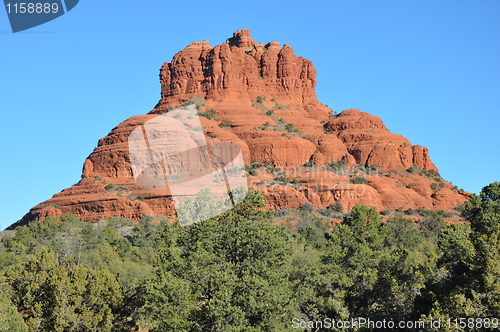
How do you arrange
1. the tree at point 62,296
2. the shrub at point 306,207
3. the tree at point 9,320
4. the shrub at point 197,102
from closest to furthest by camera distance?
1. the tree at point 9,320
2. the tree at point 62,296
3. the shrub at point 306,207
4. the shrub at point 197,102

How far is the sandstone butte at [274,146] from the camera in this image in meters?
107

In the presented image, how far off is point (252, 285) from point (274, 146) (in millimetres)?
87370

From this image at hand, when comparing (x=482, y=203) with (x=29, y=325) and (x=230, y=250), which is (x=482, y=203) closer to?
(x=230, y=250)

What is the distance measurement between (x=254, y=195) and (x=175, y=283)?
6.57m

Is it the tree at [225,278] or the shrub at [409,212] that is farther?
the shrub at [409,212]

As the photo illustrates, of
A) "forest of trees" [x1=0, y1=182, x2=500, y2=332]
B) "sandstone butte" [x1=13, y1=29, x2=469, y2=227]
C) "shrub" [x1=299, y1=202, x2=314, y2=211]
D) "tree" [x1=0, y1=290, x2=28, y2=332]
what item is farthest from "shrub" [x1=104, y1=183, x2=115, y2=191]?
"tree" [x1=0, y1=290, x2=28, y2=332]

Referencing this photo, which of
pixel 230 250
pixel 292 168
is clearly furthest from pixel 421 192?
pixel 230 250

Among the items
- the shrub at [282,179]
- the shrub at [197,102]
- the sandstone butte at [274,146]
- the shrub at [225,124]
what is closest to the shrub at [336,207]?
the sandstone butte at [274,146]

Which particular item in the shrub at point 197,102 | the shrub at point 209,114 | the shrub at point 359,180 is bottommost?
the shrub at point 359,180

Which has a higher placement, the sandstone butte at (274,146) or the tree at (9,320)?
the sandstone butte at (274,146)

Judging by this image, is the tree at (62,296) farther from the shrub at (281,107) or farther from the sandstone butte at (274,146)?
the shrub at (281,107)

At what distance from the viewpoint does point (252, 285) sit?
102ft

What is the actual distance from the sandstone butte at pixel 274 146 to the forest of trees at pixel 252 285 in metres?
53.0

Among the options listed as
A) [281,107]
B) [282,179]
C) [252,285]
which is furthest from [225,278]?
[281,107]
